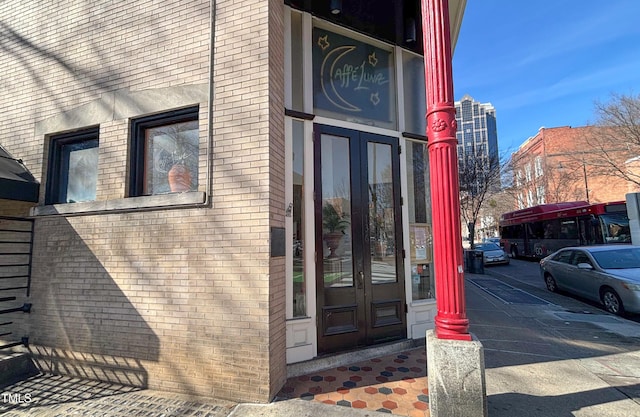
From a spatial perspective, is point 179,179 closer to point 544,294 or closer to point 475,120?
point 544,294

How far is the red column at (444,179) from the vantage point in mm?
3166

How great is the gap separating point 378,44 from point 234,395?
19.1ft

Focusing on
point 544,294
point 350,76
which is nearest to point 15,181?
point 350,76

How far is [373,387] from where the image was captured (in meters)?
4.02

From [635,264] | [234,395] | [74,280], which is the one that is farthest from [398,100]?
[635,264]

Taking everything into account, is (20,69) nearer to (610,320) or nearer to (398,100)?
(398,100)

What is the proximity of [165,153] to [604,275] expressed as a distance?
10.1 meters

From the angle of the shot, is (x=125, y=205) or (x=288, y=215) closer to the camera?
(x=125, y=205)

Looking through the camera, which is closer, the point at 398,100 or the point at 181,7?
the point at 181,7

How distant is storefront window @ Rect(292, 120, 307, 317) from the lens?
4660 mm

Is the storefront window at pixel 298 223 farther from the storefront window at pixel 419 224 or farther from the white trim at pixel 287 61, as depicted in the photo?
the storefront window at pixel 419 224

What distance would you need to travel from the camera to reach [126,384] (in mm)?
4242

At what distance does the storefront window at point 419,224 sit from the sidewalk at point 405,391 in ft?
3.48

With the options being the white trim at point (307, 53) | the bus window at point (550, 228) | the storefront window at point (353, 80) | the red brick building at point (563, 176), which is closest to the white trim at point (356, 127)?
the storefront window at point (353, 80)
